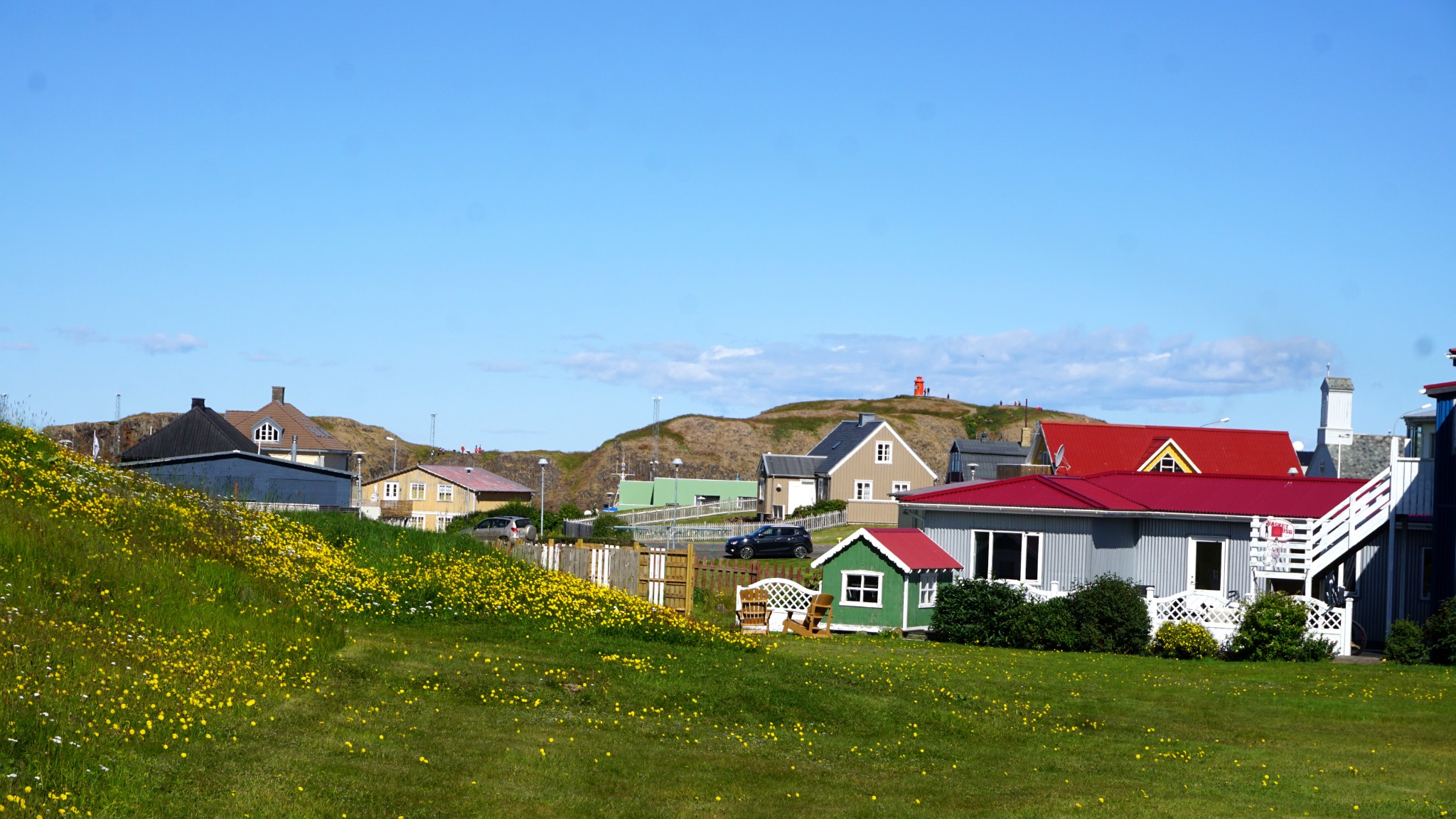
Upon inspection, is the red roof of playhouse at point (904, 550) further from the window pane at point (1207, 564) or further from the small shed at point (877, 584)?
the window pane at point (1207, 564)

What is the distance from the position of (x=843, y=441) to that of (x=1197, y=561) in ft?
175

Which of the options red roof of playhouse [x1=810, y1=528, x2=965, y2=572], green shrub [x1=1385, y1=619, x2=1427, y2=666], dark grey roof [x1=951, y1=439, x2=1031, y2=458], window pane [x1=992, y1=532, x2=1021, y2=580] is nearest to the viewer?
green shrub [x1=1385, y1=619, x2=1427, y2=666]

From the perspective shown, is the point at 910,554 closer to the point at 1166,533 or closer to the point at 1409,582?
the point at 1166,533

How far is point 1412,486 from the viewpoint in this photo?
28703 millimetres

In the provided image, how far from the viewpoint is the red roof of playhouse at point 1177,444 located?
5138 cm

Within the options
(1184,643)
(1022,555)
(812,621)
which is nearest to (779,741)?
(812,621)

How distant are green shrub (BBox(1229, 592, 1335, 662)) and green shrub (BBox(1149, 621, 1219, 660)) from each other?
Answer: 0.58 meters

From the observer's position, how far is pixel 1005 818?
1121 centimetres

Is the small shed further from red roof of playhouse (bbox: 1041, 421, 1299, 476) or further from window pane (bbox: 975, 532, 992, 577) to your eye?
red roof of playhouse (bbox: 1041, 421, 1299, 476)

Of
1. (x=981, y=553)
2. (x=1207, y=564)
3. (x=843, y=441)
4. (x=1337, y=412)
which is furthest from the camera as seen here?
(x=843, y=441)

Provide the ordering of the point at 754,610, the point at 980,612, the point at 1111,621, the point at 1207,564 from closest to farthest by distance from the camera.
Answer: the point at 1111,621 → the point at 980,612 → the point at 754,610 → the point at 1207,564

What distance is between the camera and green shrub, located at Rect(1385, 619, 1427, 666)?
24891 millimetres

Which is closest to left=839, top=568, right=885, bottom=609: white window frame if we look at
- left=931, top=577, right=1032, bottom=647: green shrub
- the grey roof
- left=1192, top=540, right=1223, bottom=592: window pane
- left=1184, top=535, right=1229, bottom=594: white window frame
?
left=931, top=577, right=1032, bottom=647: green shrub

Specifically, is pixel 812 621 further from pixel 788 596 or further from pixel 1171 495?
pixel 1171 495
